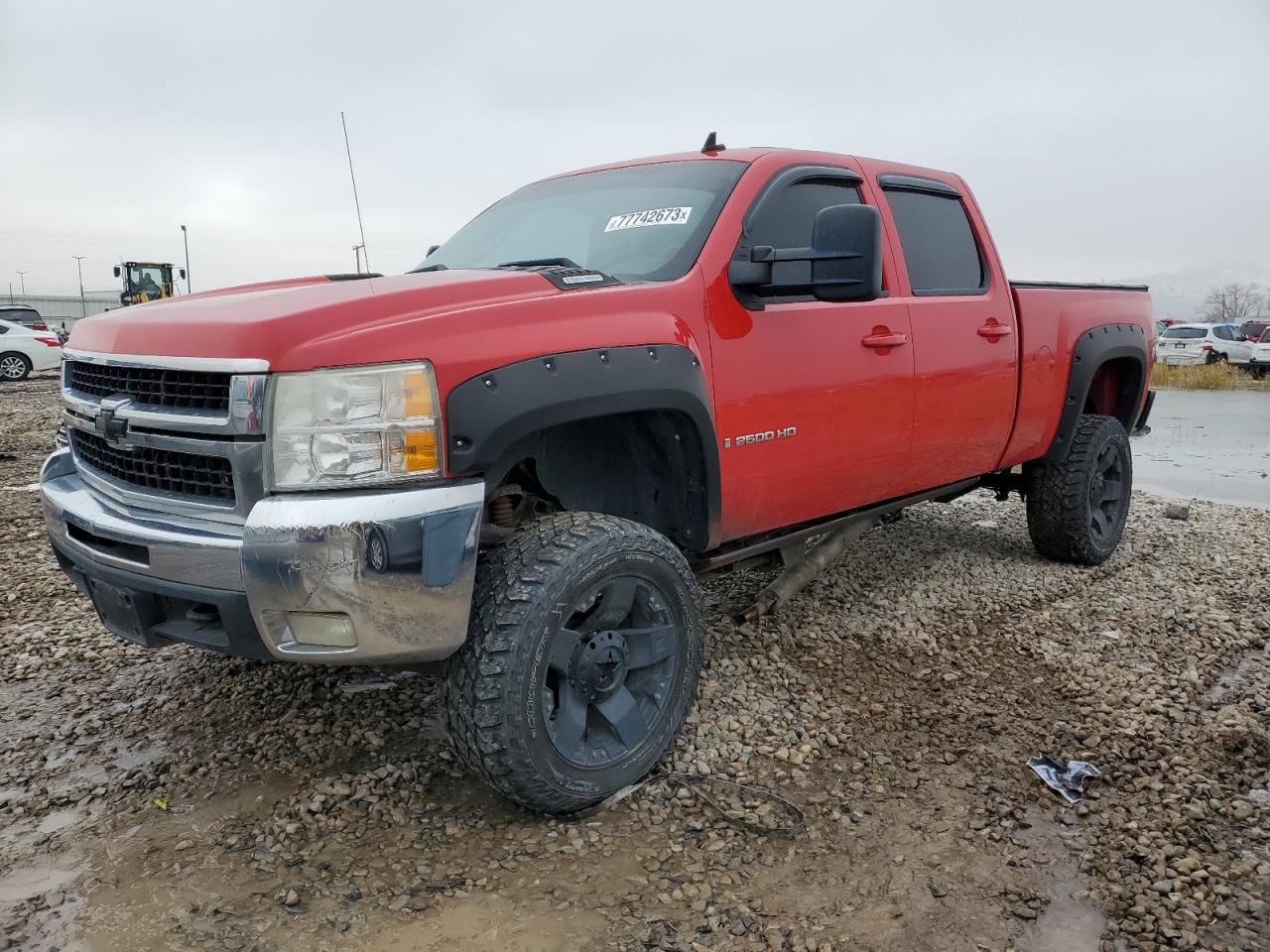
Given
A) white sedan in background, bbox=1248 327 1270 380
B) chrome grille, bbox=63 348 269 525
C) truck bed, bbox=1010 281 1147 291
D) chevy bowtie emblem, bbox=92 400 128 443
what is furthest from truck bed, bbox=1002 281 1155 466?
white sedan in background, bbox=1248 327 1270 380

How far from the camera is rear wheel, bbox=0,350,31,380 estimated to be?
60.1ft

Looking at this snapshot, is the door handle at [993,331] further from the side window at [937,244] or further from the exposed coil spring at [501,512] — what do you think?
the exposed coil spring at [501,512]

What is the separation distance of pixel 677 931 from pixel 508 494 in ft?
4.27

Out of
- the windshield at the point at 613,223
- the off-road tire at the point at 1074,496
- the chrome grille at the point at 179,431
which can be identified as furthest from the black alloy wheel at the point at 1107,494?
the chrome grille at the point at 179,431

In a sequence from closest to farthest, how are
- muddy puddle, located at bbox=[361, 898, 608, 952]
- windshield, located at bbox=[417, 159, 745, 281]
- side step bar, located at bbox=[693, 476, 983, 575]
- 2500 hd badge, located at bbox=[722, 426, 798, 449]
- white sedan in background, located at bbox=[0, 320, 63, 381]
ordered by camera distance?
muddy puddle, located at bbox=[361, 898, 608, 952]
2500 hd badge, located at bbox=[722, 426, 798, 449]
windshield, located at bbox=[417, 159, 745, 281]
side step bar, located at bbox=[693, 476, 983, 575]
white sedan in background, located at bbox=[0, 320, 63, 381]

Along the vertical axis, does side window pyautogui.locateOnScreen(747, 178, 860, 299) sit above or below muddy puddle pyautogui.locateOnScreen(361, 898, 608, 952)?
above

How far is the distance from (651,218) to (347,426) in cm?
150

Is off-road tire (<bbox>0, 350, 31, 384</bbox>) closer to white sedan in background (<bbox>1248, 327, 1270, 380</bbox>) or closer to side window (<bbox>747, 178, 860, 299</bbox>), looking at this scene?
side window (<bbox>747, 178, 860, 299</bbox>)

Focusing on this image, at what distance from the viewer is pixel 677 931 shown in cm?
222

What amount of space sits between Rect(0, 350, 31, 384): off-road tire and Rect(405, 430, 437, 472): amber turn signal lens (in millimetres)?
19617

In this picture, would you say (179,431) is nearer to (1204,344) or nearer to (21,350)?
(21,350)

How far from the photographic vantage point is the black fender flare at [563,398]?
238 cm

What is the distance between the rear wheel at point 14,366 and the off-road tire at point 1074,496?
19.3 m

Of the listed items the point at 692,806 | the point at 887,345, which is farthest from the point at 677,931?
the point at 887,345
